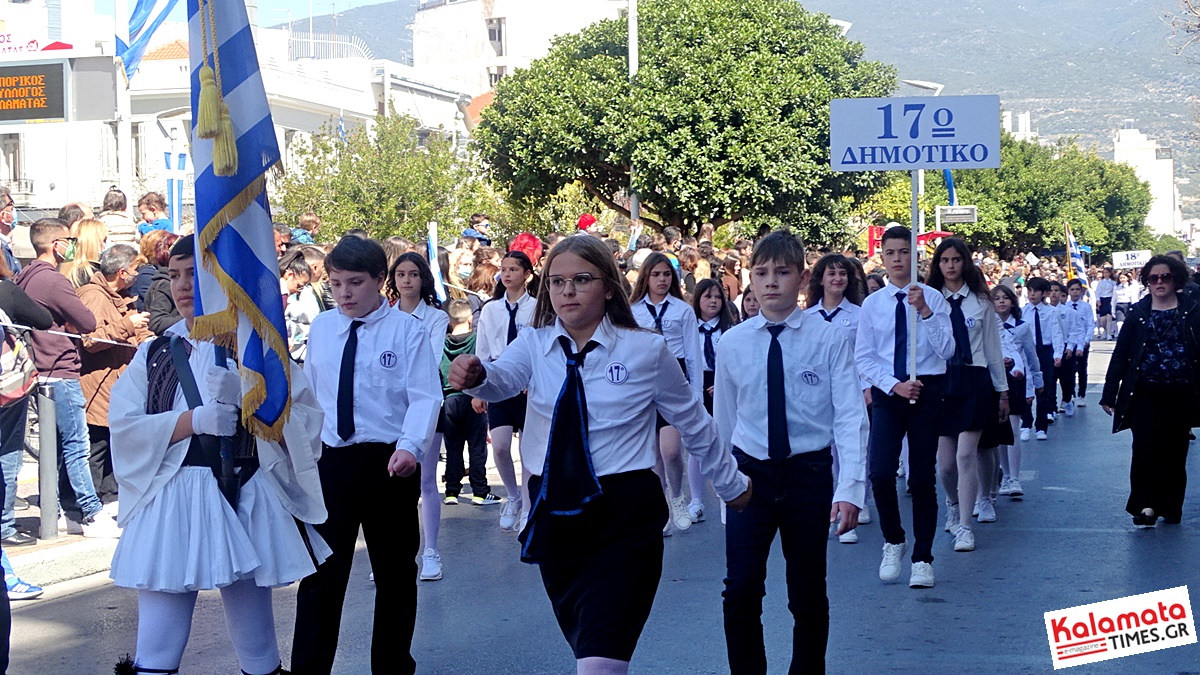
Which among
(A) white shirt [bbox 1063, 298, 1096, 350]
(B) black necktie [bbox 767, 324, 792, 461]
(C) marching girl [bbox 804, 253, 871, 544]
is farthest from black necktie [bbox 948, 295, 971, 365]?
(A) white shirt [bbox 1063, 298, 1096, 350]

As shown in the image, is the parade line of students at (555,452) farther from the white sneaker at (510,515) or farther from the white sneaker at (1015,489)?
the white sneaker at (1015,489)

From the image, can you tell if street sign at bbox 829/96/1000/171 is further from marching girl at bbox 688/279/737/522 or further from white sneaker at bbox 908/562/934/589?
white sneaker at bbox 908/562/934/589

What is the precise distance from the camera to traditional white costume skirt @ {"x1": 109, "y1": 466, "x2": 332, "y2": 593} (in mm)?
4516

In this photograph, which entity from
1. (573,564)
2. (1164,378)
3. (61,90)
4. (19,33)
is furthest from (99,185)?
(573,564)

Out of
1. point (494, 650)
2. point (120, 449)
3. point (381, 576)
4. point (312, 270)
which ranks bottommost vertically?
point (494, 650)

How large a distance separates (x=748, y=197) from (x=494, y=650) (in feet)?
88.0

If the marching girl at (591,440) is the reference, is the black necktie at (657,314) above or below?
above

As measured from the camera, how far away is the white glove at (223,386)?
4.70m

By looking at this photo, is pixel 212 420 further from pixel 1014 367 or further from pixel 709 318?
pixel 1014 367

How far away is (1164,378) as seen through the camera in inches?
408

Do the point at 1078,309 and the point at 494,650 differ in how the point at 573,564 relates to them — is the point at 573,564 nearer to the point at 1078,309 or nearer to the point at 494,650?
the point at 494,650

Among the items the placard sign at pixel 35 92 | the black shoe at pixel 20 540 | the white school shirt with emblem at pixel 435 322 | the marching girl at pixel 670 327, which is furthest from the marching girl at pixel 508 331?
the placard sign at pixel 35 92

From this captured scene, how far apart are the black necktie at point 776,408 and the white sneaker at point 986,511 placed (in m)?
5.36

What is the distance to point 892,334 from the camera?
877 centimetres
